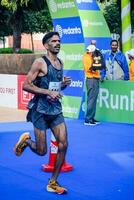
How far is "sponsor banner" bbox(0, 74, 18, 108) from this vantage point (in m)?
18.2

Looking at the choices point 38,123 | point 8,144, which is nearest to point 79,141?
point 8,144

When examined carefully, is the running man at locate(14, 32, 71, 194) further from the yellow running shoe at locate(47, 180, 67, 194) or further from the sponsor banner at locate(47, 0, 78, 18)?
the sponsor banner at locate(47, 0, 78, 18)

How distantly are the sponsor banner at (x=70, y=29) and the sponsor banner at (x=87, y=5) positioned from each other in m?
0.35

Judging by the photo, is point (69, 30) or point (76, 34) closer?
point (76, 34)

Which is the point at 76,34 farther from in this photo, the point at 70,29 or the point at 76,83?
the point at 76,83

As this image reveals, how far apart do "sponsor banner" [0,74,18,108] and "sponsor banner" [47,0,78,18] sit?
139 inches

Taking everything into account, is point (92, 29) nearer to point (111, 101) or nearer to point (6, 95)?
point (111, 101)

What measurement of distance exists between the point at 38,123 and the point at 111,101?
7.41 m

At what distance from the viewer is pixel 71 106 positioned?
1528 cm

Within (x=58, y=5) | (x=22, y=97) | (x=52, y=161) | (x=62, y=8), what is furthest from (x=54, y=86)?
(x=22, y=97)

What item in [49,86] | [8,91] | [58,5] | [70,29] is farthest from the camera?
[8,91]

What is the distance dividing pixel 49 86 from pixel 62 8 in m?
8.58

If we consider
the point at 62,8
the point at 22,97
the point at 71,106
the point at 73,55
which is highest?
the point at 62,8

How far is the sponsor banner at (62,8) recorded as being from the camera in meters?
14.7
